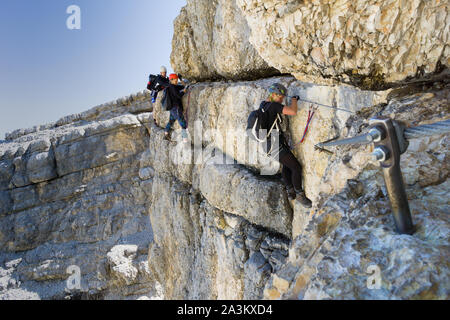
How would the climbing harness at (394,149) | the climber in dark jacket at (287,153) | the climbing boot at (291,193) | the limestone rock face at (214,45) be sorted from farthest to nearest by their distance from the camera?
the limestone rock face at (214,45) → the climbing boot at (291,193) → the climber in dark jacket at (287,153) → the climbing harness at (394,149)

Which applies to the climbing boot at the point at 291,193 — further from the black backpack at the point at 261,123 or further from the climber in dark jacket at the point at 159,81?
the climber in dark jacket at the point at 159,81

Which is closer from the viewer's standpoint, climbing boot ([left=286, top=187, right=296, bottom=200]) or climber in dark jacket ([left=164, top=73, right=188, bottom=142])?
climbing boot ([left=286, top=187, right=296, bottom=200])

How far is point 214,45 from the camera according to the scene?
7980 mm

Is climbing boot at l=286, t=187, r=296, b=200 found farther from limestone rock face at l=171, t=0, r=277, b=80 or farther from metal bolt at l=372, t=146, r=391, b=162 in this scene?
metal bolt at l=372, t=146, r=391, b=162

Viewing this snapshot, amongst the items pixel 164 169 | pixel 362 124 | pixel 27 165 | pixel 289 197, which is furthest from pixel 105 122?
pixel 362 124

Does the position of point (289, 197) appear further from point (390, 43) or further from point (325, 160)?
point (390, 43)

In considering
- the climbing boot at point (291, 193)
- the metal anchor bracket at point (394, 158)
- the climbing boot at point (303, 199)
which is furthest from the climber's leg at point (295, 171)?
the metal anchor bracket at point (394, 158)

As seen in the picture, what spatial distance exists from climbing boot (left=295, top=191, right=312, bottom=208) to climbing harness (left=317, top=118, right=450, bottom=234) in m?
2.97

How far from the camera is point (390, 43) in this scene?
2.99 metres

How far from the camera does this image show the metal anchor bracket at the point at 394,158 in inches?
74.6

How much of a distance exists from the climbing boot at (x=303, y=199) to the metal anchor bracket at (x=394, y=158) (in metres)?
2.96

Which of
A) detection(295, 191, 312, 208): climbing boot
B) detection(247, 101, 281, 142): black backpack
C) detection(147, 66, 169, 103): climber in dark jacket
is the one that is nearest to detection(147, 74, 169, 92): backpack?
detection(147, 66, 169, 103): climber in dark jacket

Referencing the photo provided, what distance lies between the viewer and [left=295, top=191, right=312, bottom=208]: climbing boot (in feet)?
16.5

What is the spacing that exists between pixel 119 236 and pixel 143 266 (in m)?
4.73
